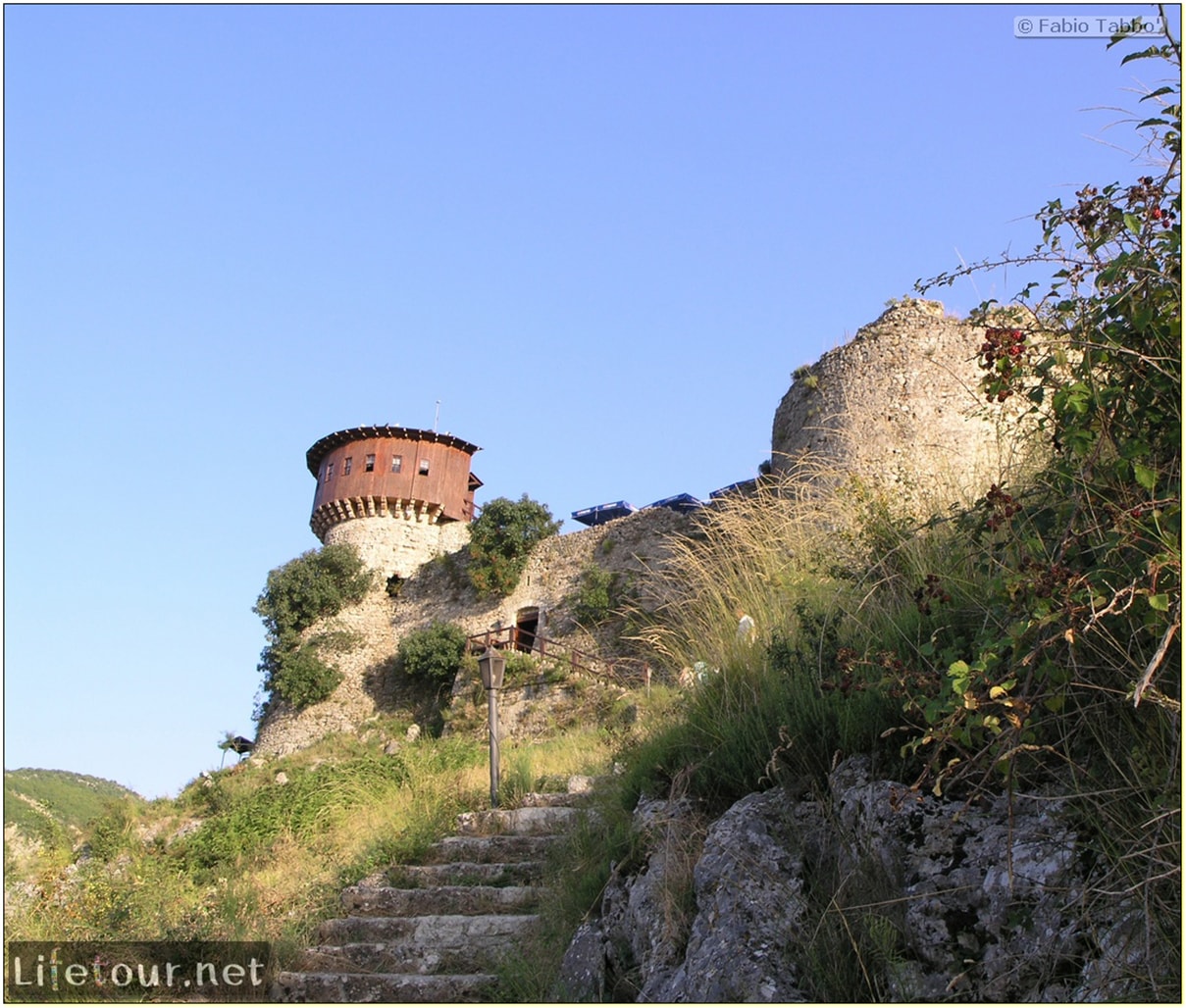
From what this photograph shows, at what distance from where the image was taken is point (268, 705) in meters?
23.2

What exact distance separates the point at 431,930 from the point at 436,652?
51.2ft

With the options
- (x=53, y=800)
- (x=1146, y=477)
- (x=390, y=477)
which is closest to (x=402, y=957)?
(x=1146, y=477)

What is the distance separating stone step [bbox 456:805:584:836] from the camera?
20.3ft

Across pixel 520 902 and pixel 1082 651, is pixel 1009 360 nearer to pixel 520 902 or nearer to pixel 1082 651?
pixel 1082 651

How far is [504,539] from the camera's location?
21797 mm

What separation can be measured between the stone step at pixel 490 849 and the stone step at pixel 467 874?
5 cm

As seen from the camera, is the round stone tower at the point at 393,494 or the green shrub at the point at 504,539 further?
the round stone tower at the point at 393,494

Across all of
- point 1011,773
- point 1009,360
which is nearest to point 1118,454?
point 1009,360

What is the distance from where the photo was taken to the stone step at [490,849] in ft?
19.2

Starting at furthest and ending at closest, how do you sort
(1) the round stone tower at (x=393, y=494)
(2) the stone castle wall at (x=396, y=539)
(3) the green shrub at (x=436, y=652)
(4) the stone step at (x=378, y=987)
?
(1) the round stone tower at (x=393, y=494) < (2) the stone castle wall at (x=396, y=539) < (3) the green shrub at (x=436, y=652) < (4) the stone step at (x=378, y=987)

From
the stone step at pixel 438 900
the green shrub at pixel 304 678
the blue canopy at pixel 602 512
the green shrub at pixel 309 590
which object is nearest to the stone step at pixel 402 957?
the stone step at pixel 438 900

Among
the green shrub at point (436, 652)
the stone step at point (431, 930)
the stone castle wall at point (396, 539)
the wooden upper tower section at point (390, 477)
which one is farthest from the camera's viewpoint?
the wooden upper tower section at point (390, 477)

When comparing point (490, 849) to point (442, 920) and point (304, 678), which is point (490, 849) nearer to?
point (442, 920)

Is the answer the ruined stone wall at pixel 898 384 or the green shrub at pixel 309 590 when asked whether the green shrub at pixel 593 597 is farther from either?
the green shrub at pixel 309 590
